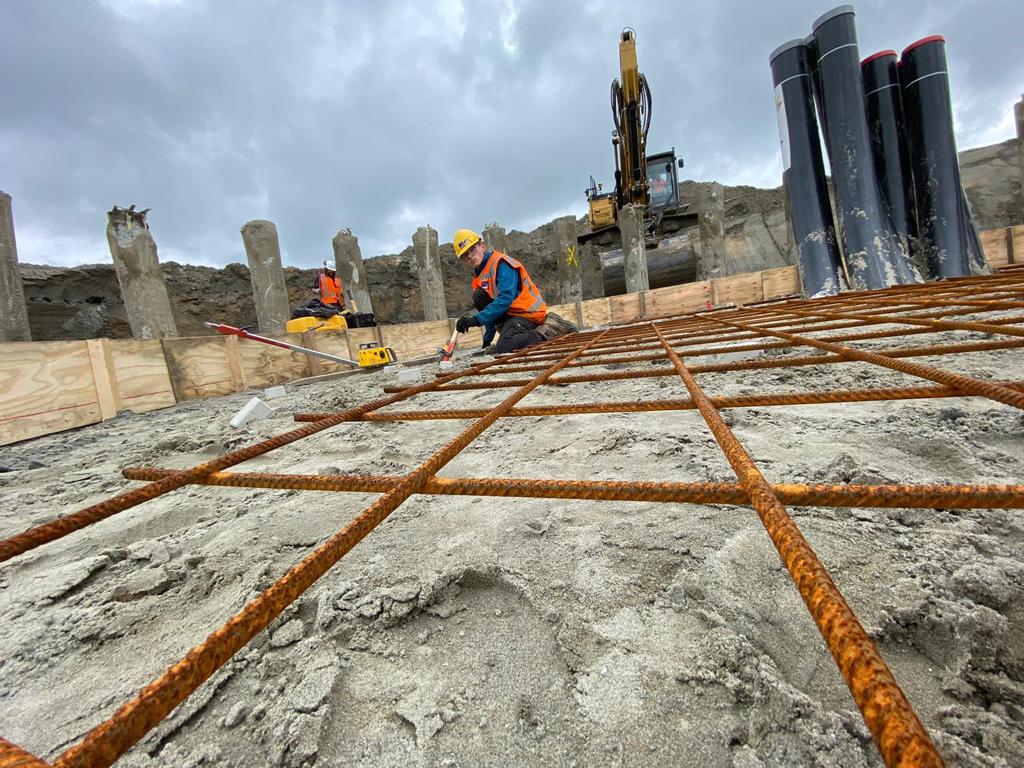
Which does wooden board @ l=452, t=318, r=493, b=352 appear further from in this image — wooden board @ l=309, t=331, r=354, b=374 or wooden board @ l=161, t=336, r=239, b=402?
wooden board @ l=161, t=336, r=239, b=402

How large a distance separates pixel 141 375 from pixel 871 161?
309 inches

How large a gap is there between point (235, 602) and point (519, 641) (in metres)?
0.64

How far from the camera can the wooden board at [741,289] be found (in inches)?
318

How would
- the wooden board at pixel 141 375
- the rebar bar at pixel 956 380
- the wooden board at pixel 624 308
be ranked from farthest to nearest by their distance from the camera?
the wooden board at pixel 624 308, the wooden board at pixel 141 375, the rebar bar at pixel 956 380

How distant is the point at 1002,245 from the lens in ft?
21.5

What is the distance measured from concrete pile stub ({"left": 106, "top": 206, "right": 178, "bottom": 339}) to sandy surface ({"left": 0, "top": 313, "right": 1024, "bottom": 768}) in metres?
5.34

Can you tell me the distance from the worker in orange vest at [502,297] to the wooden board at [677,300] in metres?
3.90

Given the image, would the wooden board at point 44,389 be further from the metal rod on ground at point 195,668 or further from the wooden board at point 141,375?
the metal rod on ground at point 195,668

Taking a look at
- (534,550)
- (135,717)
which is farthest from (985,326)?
(135,717)

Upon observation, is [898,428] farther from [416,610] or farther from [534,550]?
[416,610]

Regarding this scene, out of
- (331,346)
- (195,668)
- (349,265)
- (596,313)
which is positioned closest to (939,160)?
(596,313)

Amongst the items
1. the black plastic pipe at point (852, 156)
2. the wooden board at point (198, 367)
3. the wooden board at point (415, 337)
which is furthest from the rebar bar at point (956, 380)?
the wooden board at point (415, 337)

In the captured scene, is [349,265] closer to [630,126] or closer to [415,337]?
[415,337]

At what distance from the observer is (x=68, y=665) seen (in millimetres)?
826
